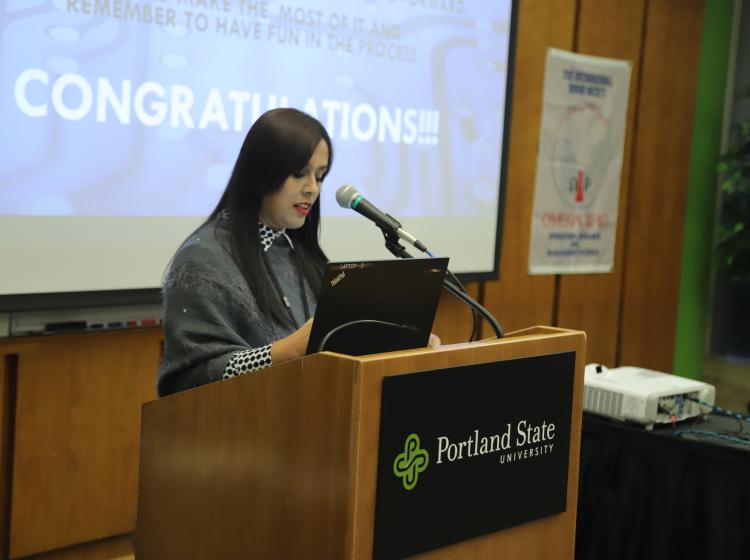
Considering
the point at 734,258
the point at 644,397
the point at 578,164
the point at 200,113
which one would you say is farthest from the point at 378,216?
the point at 734,258

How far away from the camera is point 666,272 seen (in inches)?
198

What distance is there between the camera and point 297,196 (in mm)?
1941

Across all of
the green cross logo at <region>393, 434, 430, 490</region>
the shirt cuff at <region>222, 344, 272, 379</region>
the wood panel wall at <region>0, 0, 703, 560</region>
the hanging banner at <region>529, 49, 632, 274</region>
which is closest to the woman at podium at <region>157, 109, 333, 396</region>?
the shirt cuff at <region>222, 344, 272, 379</region>

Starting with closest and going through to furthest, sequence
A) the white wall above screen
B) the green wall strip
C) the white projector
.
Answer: the white projector, the white wall above screen, the green wall strip

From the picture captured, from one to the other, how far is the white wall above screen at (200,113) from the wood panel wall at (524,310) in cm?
29

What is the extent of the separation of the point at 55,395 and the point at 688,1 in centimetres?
395

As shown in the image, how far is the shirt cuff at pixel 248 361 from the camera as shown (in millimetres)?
1610

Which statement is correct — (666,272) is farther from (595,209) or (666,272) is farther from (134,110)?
(134,110)

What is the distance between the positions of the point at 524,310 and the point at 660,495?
2021mm

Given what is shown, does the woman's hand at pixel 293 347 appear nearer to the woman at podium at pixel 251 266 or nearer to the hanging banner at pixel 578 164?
the woman at podium at pixel 251 266

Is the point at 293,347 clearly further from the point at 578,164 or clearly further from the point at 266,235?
the point at 578,164

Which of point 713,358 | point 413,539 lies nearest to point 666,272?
point 713,358

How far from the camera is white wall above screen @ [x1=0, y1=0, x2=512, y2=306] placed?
2598 millimetres

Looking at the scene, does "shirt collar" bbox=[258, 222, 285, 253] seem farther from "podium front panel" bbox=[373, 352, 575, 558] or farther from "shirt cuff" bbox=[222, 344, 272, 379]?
"podium front panel" bbox=[373, 352, 575, 558]
